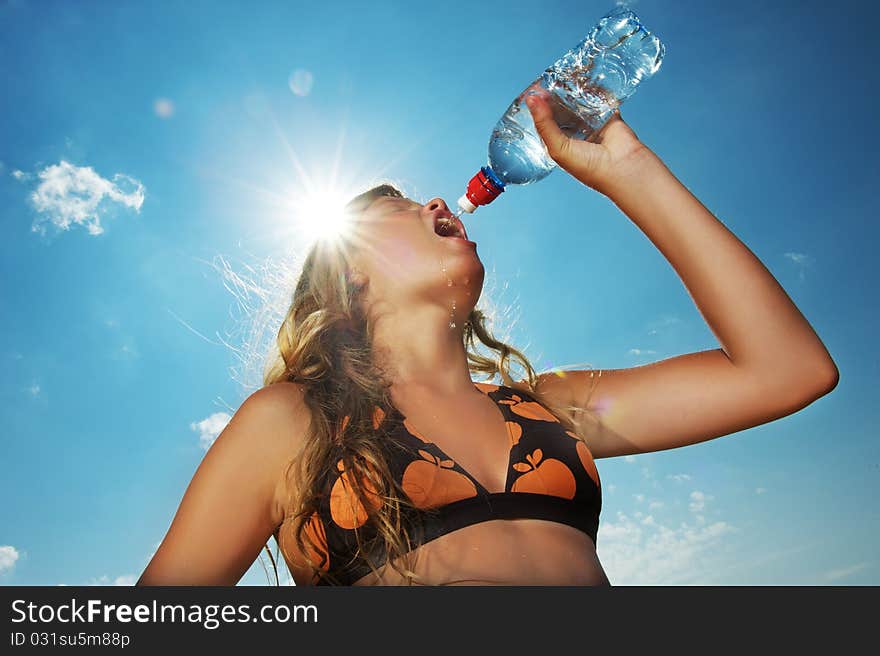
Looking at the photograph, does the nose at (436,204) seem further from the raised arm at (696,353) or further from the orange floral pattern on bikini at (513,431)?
the orange floral pattern on bikini at (513,431)

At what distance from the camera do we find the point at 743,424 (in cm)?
270

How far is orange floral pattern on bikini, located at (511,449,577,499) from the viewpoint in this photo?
226 centimetres

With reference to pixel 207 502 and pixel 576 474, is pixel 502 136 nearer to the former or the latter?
pixel 576 474

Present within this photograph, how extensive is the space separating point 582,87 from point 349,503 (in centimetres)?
270

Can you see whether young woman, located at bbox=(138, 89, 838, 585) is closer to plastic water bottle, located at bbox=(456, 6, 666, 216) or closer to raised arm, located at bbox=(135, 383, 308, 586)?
raised arm, located at bbox=(135, 383, 308, 586)

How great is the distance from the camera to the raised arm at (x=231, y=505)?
1.95 metres

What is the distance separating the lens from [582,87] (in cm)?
369

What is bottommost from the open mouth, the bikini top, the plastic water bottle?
the bikini top

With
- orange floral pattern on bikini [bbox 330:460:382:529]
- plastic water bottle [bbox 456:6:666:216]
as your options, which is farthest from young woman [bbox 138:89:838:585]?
plastic water bottle [bbox 456:6:666:216]

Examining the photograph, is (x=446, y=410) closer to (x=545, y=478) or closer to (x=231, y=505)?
(x=545, y=478)

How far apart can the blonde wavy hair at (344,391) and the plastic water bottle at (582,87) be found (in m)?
0.72

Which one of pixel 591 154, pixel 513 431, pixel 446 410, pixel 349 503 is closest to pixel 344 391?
pixel 446 410
